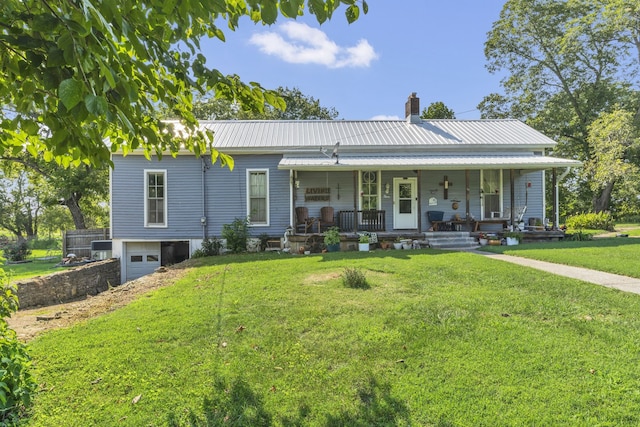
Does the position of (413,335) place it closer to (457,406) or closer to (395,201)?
(457,406)

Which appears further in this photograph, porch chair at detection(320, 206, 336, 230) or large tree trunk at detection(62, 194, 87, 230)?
large tree trunk at detection(62, 194, 87, 230)

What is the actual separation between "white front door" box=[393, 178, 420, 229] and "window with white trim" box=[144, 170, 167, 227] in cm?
868

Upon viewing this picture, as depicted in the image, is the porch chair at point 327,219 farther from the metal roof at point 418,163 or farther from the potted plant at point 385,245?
the potted plant at point 385,245

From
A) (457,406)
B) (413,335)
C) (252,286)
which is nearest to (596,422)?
(457,406)

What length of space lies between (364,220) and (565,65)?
23254 mm

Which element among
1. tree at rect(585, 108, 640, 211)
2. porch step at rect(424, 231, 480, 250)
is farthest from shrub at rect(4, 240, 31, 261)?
tree at rect(585, 108, 640, 211)

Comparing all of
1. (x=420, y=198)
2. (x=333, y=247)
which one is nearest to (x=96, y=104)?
(x=333, y=247)

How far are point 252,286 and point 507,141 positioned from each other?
12.2 m

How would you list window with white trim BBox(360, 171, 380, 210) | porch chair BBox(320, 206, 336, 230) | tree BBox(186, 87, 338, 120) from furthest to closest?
tree BBox(186, 87, 338, 120), window with white trim BBox(360, 171, 380, 210), porch chair BBox(320, 206, 336, 230)

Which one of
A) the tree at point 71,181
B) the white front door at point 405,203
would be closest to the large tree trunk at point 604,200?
the white front door at point 405,203

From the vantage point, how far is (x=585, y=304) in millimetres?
4680

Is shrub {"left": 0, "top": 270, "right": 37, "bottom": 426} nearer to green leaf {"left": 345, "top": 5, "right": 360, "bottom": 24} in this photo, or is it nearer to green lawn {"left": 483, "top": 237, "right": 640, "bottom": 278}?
green leaf {"left": 345, "top": 5, "right": 360, "bottom": 24}

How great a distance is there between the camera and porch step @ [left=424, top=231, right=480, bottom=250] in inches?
452

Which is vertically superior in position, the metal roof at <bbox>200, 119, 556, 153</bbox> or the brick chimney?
the brick chimney
